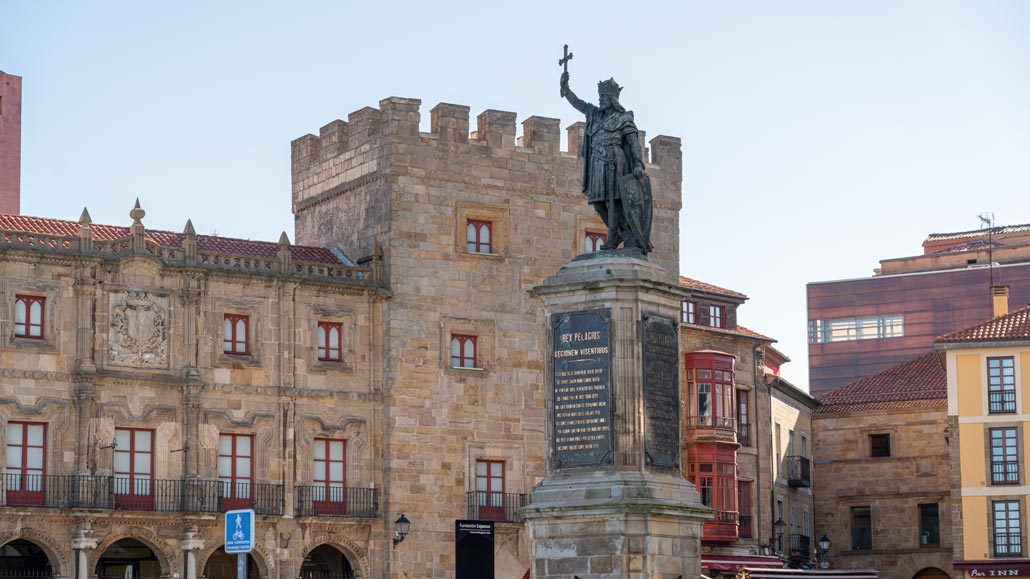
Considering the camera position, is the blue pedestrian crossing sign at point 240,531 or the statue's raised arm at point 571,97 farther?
the statue's raised arm at point 571,97

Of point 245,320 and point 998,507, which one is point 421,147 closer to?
point 245,320

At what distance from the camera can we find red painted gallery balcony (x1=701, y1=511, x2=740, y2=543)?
62.8 m

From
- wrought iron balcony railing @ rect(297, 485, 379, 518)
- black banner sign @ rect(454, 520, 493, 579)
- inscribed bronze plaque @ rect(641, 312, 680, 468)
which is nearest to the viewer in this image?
inscribed bronze plaque @ rect(641, 312, 680, 468)

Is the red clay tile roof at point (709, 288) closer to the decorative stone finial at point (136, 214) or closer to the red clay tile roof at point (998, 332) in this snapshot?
the red clay tile roof at point (998, 332)

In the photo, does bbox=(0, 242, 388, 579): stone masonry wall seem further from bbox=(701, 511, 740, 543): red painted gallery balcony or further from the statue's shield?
the statue's shield

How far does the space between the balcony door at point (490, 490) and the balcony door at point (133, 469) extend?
9181 millimetres

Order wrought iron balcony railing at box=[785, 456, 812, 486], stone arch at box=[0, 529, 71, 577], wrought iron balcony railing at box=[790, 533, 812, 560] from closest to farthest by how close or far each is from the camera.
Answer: stone arch at box=[0, 529, 71, 577] < wrought iron balcony railing at box=[785, 456, 812, 486] < wrought iron balcony railing at box=[790, 533, 812, 560]

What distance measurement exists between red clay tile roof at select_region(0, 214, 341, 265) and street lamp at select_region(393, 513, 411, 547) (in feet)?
23.8

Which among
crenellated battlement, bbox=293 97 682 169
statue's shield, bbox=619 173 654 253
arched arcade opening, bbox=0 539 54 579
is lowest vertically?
arched arcade opening, bbox=0 539 54 579

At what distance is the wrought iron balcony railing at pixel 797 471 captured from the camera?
7138 centimetres

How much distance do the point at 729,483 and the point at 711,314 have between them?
5862mm

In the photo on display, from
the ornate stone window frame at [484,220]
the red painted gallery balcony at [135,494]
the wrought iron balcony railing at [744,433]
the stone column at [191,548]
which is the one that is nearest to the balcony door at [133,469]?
the red painted gallery balcony at [135,494]

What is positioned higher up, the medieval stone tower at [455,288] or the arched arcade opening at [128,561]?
the medieval stone tower at [455,288]


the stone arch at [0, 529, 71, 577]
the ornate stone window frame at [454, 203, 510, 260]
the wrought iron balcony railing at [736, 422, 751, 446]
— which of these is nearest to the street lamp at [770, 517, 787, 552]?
the wrought iron balcony railing at [736, 422, 751, 446]
